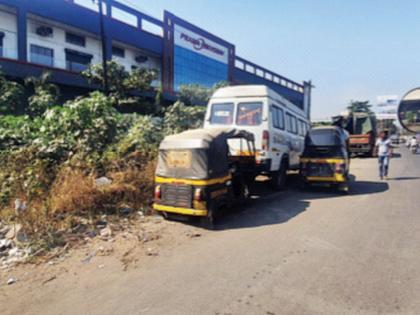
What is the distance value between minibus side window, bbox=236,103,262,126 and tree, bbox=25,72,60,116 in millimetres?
10938

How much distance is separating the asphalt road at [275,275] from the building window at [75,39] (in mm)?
23956

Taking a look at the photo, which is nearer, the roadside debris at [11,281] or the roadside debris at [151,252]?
the roadside debris at [11,281]

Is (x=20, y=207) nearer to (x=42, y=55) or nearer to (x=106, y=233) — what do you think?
(x=106, y=233)

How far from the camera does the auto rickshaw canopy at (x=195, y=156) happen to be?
6078 millimetres

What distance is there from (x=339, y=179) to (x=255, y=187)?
8.27ft

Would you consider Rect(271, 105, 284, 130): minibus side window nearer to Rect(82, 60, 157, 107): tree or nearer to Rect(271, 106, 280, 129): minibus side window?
Rect(271, 106, 280, 129): minibus side window

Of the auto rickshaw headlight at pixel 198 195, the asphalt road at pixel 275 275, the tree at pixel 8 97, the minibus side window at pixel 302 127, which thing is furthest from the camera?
the tree at pixel 8 97

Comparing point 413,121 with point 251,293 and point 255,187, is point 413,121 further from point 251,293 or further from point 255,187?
point 255,187

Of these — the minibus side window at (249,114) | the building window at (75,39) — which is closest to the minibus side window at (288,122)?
the minibus side window at (249,114)

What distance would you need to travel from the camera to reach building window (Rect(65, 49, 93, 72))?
979 inches

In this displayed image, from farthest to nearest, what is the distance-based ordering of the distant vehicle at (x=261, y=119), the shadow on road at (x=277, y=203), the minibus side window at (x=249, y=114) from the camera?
the minibus side window at (x=249, y=114) → the distant vehicle at (x=261, y=119) → the shadow on road at (x=277, y=203)

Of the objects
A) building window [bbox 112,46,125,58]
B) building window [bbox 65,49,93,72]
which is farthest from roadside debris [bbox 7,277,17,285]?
building window [bbox 112,46,125,58]

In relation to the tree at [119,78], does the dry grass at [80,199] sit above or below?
below

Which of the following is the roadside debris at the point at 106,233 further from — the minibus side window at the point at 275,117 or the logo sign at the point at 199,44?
the logo sign at the point at 199,44
